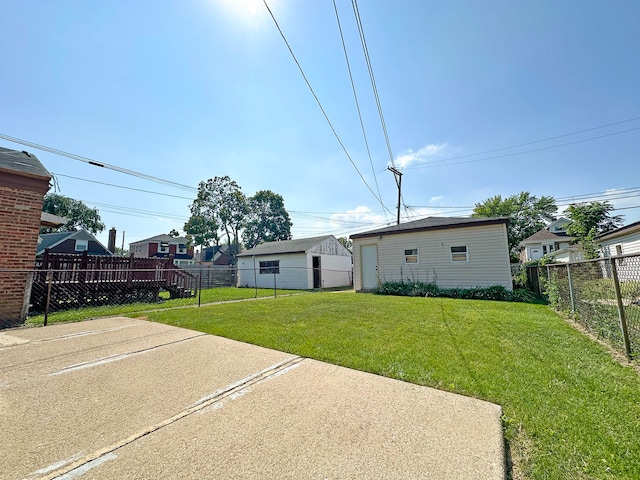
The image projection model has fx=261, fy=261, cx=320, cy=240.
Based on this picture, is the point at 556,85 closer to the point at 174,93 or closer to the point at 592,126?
the point at 592,126

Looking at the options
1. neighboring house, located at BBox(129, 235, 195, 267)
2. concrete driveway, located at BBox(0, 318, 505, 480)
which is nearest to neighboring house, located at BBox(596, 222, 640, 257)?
concrete driveway, located at BBox(0, 318, 505, 480)

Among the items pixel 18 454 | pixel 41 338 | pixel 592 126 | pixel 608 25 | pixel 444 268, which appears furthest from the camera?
pixel 592 126

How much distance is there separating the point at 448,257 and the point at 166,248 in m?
36.9

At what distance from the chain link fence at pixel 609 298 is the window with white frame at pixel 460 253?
16.3 feet

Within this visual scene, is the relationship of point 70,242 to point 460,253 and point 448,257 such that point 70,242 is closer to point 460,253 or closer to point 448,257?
point 448,257

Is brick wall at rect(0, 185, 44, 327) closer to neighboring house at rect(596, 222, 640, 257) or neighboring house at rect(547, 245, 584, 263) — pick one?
neighboring house at rect(596, 222, 640, 257)

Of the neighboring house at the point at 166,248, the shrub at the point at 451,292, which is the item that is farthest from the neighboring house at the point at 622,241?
the neighboring house at the point at 166,248

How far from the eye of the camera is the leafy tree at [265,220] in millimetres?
40719

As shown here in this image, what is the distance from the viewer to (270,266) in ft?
68.3

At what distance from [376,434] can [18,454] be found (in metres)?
2.42

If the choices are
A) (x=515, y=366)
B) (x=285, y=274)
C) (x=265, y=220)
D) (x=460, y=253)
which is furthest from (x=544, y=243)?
(x=265, y=220)

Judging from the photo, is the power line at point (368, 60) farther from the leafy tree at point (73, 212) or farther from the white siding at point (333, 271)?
the leafy tree at point (73, 212)

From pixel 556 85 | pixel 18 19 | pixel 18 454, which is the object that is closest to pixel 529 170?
pixel 556 85

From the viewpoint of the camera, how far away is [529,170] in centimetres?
1716
